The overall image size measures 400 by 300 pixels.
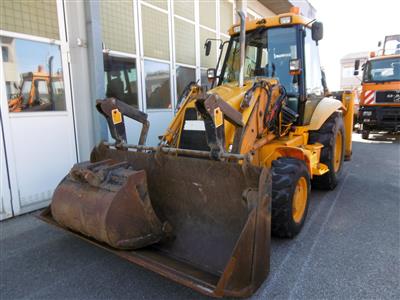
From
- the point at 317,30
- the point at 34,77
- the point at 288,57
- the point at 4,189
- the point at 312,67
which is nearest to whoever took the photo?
the point at 317,30

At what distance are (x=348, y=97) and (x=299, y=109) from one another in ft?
8.62

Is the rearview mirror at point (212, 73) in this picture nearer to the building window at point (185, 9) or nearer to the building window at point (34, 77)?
the building window at point (34, 77)

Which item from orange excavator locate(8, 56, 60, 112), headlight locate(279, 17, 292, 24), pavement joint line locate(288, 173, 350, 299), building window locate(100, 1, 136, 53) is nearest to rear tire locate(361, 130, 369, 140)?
pavement joint line locate(288, 173, 350, 299)

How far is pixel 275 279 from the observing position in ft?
8.62

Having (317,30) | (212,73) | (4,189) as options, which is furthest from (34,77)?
(317,30)

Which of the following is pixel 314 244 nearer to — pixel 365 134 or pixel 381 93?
pixel 381 93

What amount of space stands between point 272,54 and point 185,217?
264 cm

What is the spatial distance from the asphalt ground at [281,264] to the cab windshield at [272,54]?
1.88 m

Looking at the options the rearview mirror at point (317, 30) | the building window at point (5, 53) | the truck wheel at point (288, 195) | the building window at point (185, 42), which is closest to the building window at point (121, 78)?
the building window at point (185, 42)

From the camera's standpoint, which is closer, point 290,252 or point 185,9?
point 290,252

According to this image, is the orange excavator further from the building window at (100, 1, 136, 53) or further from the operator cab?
the operator cab

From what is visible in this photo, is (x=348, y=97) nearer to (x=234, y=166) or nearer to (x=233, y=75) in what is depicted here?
(x=233, y=75)

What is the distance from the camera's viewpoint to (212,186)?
2635mm

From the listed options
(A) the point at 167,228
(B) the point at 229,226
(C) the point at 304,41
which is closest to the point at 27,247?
(A) the point at 167,228
